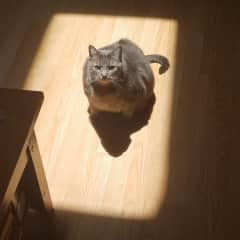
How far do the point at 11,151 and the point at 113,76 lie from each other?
2.33 feet

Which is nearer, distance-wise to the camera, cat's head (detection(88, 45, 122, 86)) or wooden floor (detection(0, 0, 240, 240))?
wooden floor (detection(0, 0, 240, 240))

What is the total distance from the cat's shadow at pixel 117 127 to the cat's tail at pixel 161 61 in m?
0.16

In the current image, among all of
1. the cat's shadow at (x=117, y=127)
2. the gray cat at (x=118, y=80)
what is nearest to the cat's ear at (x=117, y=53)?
the gray cat at (x=118, y=80)

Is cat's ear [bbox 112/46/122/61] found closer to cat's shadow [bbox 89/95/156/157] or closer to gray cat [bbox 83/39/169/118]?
gray cat [bbox 83/39/169/118]

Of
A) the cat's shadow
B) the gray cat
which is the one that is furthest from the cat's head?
the cat's shadow

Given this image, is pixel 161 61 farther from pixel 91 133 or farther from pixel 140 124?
pixel 91 133

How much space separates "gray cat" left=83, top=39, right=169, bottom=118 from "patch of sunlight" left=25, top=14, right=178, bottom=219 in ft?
0.33

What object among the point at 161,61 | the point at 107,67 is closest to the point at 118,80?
the point at 107,67

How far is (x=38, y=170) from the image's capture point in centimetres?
129

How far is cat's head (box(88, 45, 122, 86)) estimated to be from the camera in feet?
5.43

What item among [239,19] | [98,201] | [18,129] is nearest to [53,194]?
[98,201]

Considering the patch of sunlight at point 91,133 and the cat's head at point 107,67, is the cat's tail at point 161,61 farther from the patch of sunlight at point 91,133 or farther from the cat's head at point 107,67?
the cat's head at point 107,67

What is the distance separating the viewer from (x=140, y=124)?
1.79 metres

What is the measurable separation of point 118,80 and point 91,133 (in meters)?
0.23
